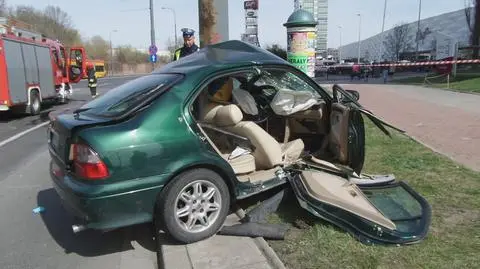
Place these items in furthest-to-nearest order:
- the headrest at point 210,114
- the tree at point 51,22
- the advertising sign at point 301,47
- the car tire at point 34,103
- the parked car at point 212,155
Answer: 1. the tree at point 51,22
2. the car tire at point 34,103
3. the advertising sign at point 301,47
4. the headrest at point 210,114
5. the parked car at point 212,155

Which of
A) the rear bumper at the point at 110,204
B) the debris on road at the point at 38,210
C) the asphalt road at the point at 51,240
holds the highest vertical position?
the rear bumper at the point at 110,204

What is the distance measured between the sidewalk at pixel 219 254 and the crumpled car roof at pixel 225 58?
1.64 metres

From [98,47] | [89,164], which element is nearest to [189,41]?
[89,164]

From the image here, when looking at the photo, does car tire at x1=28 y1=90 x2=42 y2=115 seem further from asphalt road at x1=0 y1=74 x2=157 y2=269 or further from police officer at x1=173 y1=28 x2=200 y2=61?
asphalt road at x1=0 y1=74 x2=157 y2=269

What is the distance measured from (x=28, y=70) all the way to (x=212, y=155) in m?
13.1

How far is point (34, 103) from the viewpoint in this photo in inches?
619

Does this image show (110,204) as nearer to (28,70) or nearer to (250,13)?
(28,70)

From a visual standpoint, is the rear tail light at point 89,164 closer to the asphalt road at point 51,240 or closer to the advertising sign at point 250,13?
the asphalt road at point 51,240

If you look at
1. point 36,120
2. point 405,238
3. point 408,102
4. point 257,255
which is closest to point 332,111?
point 405,238

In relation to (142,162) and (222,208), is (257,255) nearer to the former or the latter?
(222,208)

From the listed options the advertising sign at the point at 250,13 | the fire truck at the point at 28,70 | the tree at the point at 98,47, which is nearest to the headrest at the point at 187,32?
the fire truck at the point at 28,70

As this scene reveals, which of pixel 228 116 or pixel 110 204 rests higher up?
pixel 228 116

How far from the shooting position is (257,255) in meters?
3.81

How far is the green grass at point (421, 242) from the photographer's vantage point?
362 cm
